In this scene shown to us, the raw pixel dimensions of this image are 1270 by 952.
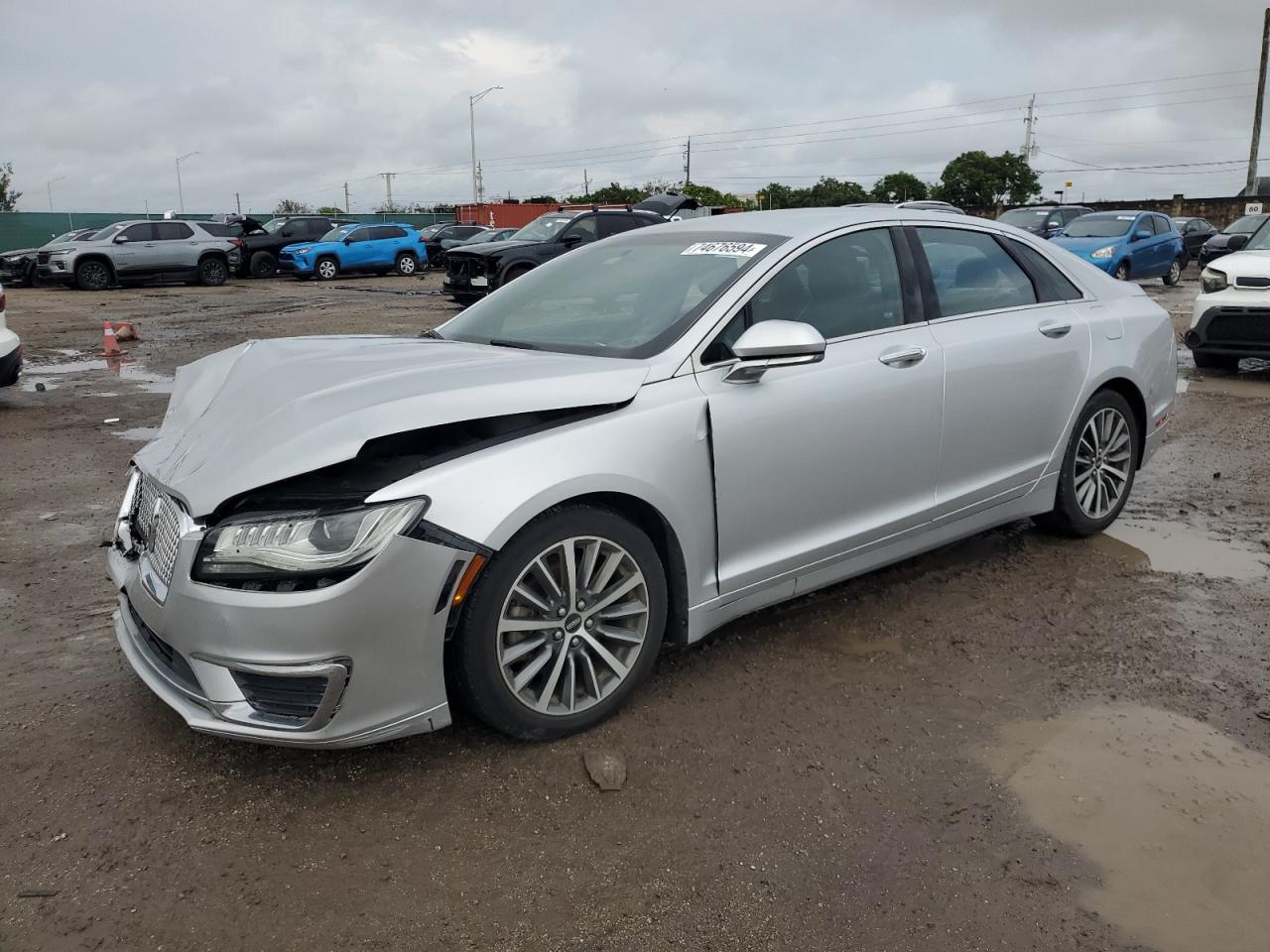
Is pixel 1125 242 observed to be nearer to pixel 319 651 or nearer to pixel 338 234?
pixel 338 234

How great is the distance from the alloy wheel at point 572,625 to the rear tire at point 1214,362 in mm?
9102

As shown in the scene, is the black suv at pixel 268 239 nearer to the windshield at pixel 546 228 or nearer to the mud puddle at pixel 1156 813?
the windshield at pixel 546 228

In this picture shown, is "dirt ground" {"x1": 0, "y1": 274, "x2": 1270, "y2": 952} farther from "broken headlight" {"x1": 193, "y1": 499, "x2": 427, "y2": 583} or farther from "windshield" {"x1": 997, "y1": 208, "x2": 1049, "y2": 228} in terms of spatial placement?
"windshield" {"x1": 997, "y1": 208, "x2": 1049, "y2": 228}

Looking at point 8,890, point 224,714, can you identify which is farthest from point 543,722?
point 8,890

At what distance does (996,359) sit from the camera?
4168mm

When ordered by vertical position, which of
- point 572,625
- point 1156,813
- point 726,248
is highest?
point 726,248

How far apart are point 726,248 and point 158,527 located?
7.16 feet

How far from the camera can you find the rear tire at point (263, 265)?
2634 centimetres

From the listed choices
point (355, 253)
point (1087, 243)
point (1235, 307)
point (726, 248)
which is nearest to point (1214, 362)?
point (1235, 307)

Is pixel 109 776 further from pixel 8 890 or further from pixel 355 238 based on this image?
pixel 355 238

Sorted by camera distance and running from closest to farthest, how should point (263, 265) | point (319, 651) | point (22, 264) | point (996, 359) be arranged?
point (319, 651) → point (996, 359) → point (22, 264) → point (263, 265)

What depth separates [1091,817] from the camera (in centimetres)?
278

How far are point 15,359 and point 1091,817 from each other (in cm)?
874

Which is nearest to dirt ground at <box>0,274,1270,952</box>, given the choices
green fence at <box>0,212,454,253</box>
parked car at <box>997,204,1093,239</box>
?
parked car at <box>997,204,1093,239</box>
